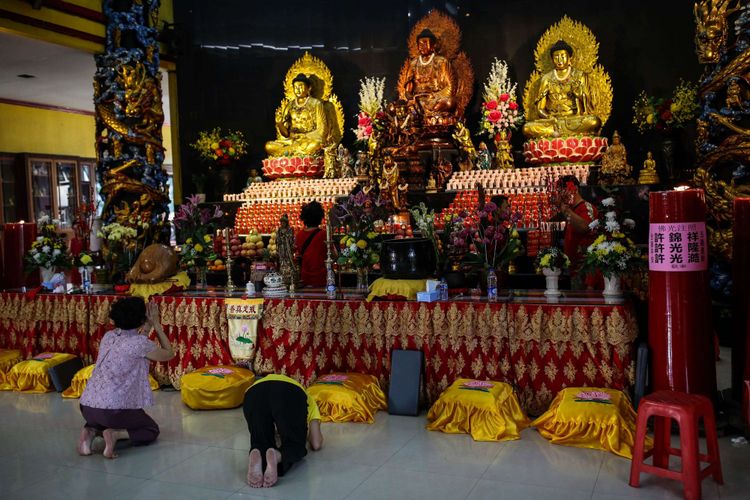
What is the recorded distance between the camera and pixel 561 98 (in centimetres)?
909

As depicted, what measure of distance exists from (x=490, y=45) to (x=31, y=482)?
8281 millimetres

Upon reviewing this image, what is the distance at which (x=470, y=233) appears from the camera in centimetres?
460

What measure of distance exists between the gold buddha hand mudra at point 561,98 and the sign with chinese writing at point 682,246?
5523 millimetres

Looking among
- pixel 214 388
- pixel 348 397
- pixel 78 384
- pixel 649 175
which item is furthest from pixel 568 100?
pixel 78 384

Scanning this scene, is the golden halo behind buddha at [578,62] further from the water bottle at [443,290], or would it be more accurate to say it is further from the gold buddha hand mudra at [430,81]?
the water bottle at [443,290]

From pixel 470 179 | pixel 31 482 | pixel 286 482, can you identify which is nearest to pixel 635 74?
pixel 470 179

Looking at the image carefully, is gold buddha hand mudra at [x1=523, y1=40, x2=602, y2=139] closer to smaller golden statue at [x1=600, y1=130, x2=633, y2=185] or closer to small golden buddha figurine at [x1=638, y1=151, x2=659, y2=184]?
smaller golden statue at [x1=600, y1=130, x2=633, y2=185]

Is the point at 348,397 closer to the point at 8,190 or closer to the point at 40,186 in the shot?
the point at 8,190

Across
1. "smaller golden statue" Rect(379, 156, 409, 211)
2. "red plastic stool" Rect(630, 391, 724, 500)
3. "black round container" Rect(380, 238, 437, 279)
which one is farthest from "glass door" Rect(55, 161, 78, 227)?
"red plastic stool" Rect(630, 391, 724, 500)

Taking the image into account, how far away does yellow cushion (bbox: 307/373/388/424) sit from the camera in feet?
13.6

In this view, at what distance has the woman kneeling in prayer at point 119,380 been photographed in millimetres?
3717

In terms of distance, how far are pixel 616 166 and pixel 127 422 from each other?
6.47 metres

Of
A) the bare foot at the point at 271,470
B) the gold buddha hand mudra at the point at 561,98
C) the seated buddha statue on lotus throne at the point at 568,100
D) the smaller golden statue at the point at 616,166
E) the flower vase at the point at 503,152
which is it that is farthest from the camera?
the flower vase at the point at 503,152

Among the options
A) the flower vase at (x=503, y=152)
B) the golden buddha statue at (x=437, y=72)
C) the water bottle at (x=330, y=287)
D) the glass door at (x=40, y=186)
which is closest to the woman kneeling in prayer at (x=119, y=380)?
the water bottle at (x=330, y=287)
